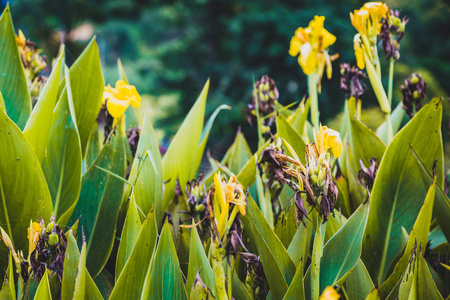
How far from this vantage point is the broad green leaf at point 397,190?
0.75 metres

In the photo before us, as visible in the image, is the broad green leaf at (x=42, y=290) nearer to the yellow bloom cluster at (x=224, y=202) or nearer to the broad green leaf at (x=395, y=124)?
the yellow bloom cluster at (x=224, y=202)

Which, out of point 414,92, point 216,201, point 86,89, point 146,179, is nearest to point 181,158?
point 146,179

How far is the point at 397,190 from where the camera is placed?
779mm

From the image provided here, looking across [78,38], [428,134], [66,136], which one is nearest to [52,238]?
[66,136]

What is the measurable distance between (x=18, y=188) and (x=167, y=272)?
31cm

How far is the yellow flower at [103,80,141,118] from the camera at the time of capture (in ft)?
2.59

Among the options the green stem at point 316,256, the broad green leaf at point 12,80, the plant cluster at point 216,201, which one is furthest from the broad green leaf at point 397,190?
the broad green leaf at point 12,80

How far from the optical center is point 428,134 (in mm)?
775

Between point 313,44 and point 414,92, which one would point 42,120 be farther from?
point 414,92

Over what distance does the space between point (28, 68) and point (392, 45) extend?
2.90 feet

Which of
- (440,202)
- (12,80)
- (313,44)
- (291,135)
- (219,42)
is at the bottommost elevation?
(440,202)

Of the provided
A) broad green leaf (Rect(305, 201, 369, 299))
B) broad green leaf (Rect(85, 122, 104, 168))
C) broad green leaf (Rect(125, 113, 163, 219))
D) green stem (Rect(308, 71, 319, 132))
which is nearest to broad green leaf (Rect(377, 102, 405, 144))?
green stem (Rect(308, 71, 319, 132))

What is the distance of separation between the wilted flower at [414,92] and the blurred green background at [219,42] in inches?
180

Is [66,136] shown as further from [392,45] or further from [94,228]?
[392,45]
